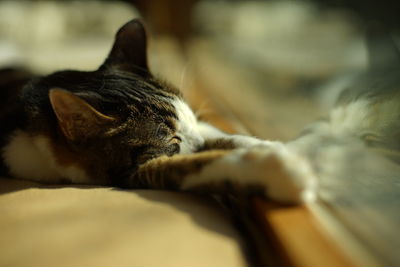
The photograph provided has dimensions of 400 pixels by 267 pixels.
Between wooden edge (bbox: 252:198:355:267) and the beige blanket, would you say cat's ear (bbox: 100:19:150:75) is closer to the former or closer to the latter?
the beige blanket

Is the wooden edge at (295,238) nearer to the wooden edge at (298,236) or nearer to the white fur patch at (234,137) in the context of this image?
the wooden edge at (298,236)

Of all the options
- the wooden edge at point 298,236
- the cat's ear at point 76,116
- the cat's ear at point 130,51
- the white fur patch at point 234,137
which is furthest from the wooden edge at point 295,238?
the cat's ear at point 130,51

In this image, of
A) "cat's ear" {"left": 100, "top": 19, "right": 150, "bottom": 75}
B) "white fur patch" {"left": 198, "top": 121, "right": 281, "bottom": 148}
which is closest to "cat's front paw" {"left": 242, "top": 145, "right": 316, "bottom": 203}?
"white fur patch" {"left": 198, "top": 121, "right": 281, "bottom": 148}

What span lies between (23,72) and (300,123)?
109 centimetres

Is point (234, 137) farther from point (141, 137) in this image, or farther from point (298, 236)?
point (298, 236)

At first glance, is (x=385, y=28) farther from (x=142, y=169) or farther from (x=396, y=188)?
(x=142, y=169)

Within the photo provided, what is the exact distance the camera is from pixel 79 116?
0.79 metres

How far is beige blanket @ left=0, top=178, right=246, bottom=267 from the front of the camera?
1.72ft

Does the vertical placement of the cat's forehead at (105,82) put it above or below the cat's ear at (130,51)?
below

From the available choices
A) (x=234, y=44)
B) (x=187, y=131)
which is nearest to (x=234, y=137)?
(x=187, y=131)

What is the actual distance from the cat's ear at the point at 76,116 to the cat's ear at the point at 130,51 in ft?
0.92

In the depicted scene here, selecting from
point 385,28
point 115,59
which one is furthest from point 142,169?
point 385,28

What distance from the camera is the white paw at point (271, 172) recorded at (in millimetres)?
597

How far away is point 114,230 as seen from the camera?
587 mm
